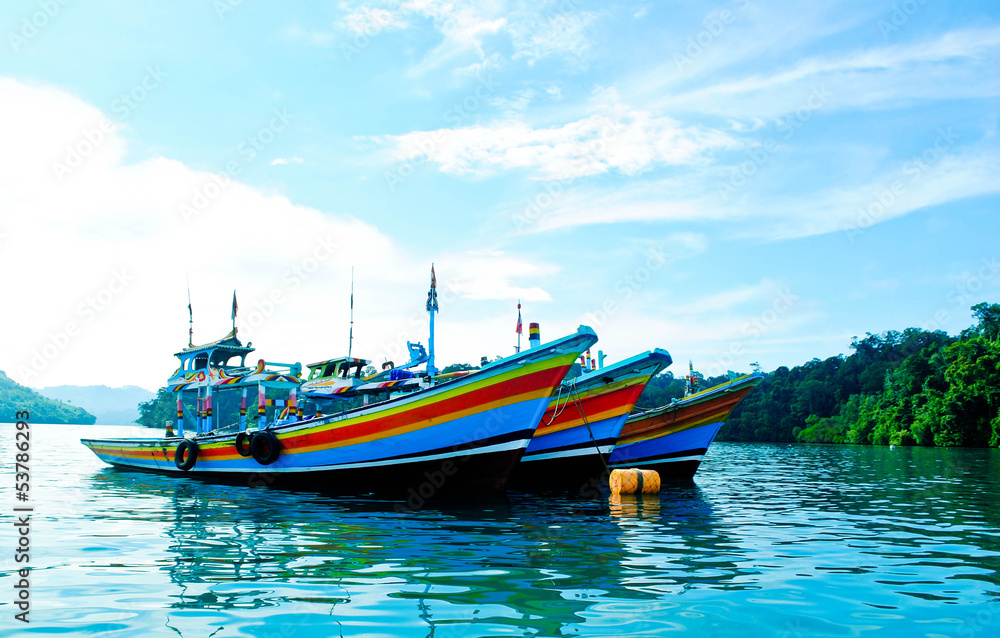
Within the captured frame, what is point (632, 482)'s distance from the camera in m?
17.7

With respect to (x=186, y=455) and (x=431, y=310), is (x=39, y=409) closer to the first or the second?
(x=186, y=455)

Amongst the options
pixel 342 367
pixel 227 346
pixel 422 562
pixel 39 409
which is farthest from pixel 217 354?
pixel 39 409

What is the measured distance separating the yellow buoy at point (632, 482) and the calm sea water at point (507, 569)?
1.65 m

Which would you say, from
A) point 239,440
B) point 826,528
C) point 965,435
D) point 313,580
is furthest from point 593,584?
point 965,435

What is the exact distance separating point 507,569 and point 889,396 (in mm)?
85800

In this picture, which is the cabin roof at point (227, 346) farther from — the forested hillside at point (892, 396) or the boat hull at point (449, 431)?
the forested hillside at point (892, 396)

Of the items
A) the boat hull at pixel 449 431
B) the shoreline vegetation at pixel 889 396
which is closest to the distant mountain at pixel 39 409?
the shoreline vegetation at pixel 889 396

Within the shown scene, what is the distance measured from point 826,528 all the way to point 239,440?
1700 centimetres

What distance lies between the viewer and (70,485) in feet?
68.6

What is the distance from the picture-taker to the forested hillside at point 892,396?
2420 inches

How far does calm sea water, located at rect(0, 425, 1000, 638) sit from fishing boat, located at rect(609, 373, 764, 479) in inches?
355

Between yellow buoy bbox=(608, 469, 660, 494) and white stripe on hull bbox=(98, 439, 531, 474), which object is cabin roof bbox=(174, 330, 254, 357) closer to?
white stripe on hull bbox=(98, 439, 531, 474)

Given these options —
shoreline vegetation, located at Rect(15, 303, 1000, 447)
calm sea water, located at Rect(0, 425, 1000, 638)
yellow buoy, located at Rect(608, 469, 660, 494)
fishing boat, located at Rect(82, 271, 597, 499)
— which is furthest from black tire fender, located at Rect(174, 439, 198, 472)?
shoreline vegetation, located at Rect(15, 303, 1000, 447)

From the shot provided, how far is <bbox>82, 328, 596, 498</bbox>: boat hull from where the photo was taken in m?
17.1
